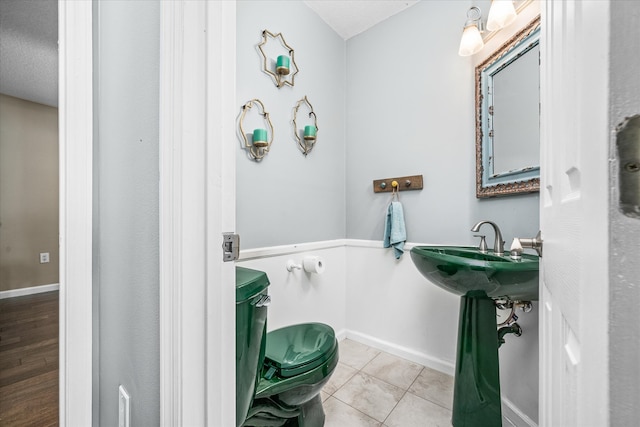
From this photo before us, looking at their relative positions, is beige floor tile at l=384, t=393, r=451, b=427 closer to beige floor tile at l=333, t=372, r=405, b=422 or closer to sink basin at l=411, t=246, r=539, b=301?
beige floor tile at l=333, t=372, r=405, b=422

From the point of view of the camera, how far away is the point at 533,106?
4.02 ft

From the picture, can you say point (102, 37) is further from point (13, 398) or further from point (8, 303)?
point (8, 303)

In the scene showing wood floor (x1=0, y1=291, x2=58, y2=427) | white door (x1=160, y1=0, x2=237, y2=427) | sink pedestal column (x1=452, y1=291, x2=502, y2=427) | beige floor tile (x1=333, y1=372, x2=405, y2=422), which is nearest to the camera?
white door (x1=160, y1=0, x2=237, y2=427)

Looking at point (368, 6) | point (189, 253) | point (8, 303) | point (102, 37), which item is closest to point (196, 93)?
point (189, 253)

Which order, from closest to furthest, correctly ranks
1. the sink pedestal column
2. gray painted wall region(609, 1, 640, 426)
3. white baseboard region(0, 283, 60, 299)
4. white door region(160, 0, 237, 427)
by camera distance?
gray painted wall region(609, 1, 640, 426) → white door region(160, 0, 237, 427) → the sink pedestal column → white baseboard region(0, 283, 60, 299)

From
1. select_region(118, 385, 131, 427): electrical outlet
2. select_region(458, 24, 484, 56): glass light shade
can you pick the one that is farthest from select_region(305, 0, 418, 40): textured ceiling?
select_region(118, 385, 131, 427): electrical outlet

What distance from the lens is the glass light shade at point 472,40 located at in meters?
1.38

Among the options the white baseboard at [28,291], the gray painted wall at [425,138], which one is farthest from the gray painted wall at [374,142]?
the white baseboard at [28,291]

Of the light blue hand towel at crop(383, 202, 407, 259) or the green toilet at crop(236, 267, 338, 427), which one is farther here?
the light blue hand towel at crop(383, 202, 407, 259)

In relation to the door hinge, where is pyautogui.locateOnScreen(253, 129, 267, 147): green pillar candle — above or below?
above

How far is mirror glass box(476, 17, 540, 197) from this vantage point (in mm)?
1206

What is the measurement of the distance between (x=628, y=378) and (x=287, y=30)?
2.03 m

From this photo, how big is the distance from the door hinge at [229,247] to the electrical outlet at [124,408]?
1.66ft

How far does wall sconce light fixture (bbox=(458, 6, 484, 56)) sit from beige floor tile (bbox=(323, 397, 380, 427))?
1.99 m
